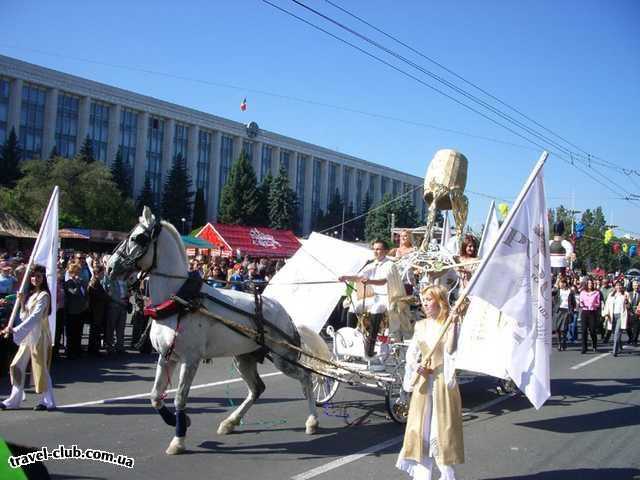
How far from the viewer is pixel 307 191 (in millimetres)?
103875

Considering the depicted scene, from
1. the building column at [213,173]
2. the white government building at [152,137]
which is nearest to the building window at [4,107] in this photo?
the white government building at [152,137]

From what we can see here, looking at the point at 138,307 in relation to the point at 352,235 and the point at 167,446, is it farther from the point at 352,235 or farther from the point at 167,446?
the point at 352,235

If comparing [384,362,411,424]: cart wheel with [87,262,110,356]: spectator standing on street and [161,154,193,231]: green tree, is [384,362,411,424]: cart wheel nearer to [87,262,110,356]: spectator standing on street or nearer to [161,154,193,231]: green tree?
[87,262,110,356]: spectator standing on street

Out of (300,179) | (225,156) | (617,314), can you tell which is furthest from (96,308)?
(300,179)

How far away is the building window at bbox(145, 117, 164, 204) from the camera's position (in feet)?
269

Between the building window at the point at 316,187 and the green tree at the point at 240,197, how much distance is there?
1171 inches

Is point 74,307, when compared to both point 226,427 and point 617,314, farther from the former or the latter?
point 617,314

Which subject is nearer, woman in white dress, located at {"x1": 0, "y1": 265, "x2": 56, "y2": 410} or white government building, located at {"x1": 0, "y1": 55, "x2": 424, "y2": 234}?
woman in white dress, located at {"x1": 0, "y1": 265, "x2": 56, "y2": 410}

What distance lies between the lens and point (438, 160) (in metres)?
11.2

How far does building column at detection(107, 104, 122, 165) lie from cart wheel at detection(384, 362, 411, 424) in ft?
244

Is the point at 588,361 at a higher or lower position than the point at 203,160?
lower

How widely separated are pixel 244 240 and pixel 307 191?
66.0 metres

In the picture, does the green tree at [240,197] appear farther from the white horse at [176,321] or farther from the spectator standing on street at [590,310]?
the white horse at [176,321]

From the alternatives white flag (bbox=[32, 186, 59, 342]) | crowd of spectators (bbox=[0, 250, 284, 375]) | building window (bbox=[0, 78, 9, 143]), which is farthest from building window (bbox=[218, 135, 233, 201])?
white flag (bbox=[32, 186, 59, 342])
